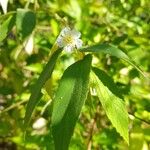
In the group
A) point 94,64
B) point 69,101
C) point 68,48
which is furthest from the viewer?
point 94,64

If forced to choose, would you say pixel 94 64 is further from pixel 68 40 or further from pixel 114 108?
pixel 114 108

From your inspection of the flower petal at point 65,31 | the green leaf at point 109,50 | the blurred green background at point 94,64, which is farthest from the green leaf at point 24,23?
the green leaf at point 109,50

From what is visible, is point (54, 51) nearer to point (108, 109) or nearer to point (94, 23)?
point (108, 109)

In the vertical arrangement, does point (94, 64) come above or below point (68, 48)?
below

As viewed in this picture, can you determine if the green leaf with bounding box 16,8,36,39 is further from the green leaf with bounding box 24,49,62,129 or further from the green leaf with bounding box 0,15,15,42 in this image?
the green leaf with bounding box 24,49,62,129

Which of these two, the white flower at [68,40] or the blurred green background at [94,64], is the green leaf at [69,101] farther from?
the blurred green background at [94,64]

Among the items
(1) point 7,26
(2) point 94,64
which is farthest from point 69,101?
(2) point 94,64
